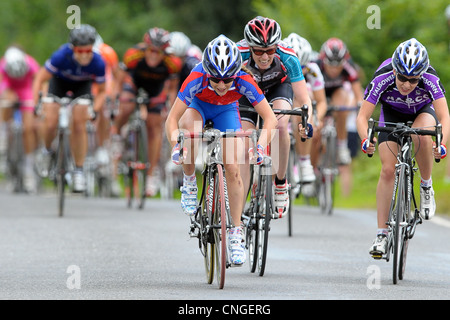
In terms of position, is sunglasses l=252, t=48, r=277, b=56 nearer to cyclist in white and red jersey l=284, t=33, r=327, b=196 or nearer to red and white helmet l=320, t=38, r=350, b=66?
cyclist in white and red jersey l=284, t=33, r=327, b=196

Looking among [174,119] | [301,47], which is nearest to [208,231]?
[174,119]

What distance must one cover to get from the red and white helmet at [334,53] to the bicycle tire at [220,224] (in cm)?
844

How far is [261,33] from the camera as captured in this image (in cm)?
1193

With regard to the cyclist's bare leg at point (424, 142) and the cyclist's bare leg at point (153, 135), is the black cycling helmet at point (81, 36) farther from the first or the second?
the cyclist's bare leg at point (424, 142)

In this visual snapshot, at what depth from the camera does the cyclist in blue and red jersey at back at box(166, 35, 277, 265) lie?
10.5 metres

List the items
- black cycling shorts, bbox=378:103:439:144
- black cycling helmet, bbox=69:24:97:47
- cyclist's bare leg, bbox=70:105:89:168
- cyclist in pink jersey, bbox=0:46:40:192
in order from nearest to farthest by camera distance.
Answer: black cycling shorts, bbox=378:103:439:144
black cycling helmet, bbox=69:24:97:47
cyclist's bare leg, bbox=70:105:89:168
cyclist in pink jersey, bbox=0:46:40:192

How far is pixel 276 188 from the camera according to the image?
12.7 meters

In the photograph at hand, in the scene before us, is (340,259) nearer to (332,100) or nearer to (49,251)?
(49,251)

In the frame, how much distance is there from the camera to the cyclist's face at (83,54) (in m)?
17.6

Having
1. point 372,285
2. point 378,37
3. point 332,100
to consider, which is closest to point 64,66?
point 332,100

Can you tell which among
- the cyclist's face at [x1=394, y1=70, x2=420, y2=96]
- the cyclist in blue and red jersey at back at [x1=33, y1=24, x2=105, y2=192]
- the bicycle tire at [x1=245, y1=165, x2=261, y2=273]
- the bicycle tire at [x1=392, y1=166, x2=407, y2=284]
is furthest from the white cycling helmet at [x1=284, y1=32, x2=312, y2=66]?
the bicycle tire at [x1=392, y1=166, x2=407, y2=284]
